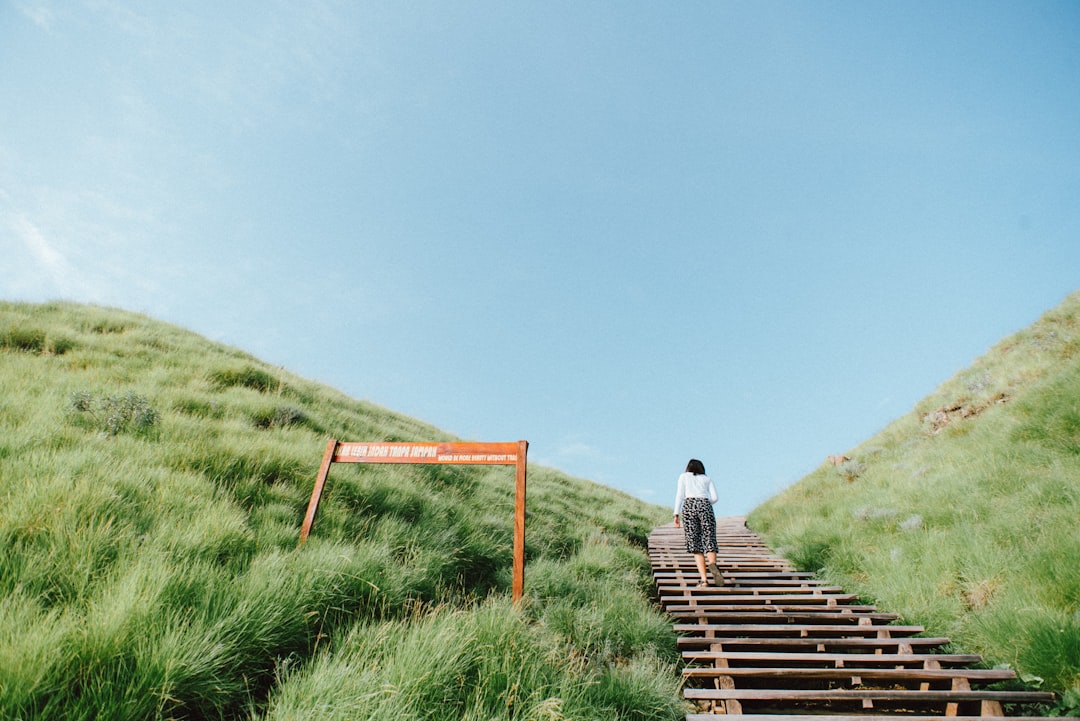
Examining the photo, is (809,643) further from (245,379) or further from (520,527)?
(245,379)

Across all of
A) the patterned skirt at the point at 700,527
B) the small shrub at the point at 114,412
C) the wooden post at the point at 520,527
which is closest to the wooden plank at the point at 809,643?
the wooden post at the point at 520,527

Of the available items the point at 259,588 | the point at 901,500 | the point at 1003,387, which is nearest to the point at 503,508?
the point at 259,588

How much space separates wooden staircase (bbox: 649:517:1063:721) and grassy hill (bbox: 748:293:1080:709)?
39cm

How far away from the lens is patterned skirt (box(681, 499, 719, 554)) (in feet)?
23.9

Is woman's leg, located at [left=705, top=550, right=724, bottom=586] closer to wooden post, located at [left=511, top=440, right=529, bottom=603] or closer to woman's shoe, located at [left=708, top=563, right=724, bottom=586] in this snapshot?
woman's shoe, located at [left=708, top=563, right=724, bottom=586]

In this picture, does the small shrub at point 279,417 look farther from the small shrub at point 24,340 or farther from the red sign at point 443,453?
the small shrub at point 24,340

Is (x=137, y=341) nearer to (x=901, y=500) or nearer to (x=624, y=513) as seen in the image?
(x=624, y=513)

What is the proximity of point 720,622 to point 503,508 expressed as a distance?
3812 mm

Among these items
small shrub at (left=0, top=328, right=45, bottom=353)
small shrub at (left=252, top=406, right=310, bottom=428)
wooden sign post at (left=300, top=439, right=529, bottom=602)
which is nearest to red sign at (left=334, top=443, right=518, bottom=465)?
wooden sign post at (left=300, top=439, right=529, bottom=602)

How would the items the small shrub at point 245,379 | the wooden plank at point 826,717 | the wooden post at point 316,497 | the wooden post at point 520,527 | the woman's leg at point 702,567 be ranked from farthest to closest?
the small shrub at point 245,379 → the woman's leg at point 702,567 → the wooden post at point 316,497 → the wooden post at point 520,527 → the wooden plank at point 826,717

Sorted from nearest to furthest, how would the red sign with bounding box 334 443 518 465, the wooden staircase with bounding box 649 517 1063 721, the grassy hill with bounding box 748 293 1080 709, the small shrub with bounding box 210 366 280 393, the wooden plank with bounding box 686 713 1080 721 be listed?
the wooden plank with bounding box 686 713 1080 721 → the wooden staircase with bounding box 649 517 1063 721 → the grassy hill with bounding box 748 293 1080 709 → the red sign with bounding box 334 443 518 465 → the small shrub with bounding box 210 366 280 393

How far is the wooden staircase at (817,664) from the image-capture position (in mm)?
3422

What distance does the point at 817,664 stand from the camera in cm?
418

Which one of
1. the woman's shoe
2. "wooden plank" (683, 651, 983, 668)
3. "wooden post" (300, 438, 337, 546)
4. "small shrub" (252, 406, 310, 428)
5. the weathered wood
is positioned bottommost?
the weathered wood
